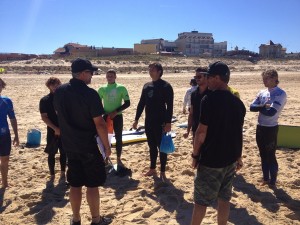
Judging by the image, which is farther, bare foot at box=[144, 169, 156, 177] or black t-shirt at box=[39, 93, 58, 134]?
bare foot at box=[144, 169, 156, 177]

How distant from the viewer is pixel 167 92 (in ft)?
16.6

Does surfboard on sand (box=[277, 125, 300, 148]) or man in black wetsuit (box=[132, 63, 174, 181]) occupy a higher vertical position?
man in black wetsuit (box=[132, 63, 174, 181])

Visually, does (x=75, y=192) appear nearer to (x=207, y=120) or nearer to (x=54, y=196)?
(x=54, y=196)

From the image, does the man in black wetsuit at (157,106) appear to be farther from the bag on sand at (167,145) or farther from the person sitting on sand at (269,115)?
the person sitting on sand at (269,115)

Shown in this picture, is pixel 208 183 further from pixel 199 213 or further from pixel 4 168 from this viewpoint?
pixel 4 168

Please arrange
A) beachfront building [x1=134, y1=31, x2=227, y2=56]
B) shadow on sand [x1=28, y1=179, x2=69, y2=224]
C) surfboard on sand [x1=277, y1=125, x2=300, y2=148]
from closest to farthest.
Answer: shadow on sand [x1=28, y1=179, x2=69, y2=224] < surfboard on sand [x1=277, y1=125, x2=300, y2=148] < beachfront building [x1=134, y1=31, x2=227, y2=56]

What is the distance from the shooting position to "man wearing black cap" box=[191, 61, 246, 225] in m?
2.97

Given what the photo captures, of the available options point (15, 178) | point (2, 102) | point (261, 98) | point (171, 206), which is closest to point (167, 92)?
point (261, 98)

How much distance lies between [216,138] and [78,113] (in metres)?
1.49

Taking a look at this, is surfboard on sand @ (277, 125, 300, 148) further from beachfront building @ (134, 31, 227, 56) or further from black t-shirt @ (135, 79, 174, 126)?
beachfront building @ (134, 31, 227, 56)

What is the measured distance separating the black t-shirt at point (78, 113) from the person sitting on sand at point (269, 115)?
2546 millimetres

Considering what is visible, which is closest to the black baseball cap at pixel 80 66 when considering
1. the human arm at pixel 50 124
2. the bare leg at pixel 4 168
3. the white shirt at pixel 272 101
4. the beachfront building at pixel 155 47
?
the human arm at pixel 50 124

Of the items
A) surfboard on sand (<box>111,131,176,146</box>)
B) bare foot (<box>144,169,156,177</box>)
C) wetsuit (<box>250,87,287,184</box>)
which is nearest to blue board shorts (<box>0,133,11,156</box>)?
bare foot (<box>144,169,156,177</box>)

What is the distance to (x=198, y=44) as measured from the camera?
327ft
